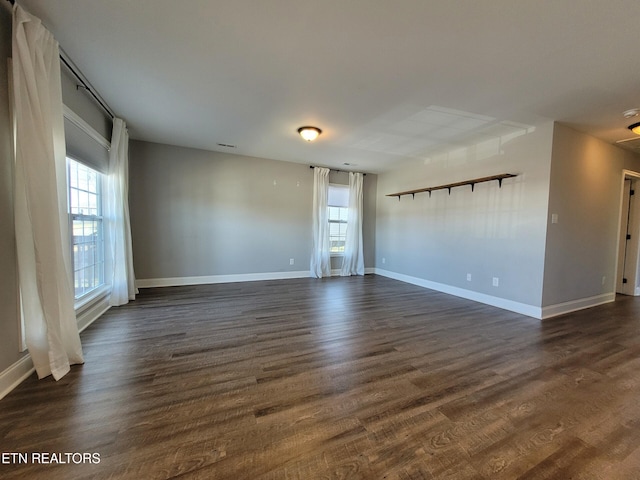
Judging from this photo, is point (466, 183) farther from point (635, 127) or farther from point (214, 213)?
point (214, 213)

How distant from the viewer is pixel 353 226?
6.46 metres

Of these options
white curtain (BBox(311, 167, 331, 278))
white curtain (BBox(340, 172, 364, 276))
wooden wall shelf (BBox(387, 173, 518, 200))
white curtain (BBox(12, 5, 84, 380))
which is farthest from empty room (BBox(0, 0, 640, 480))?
white curtain (BBox(340, 172, 364, 276))

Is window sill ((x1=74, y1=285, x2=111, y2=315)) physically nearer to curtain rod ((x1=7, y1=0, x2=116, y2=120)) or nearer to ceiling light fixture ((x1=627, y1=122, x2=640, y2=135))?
curtain rod ((x1=7, y1=0, x2=116, y2=120))

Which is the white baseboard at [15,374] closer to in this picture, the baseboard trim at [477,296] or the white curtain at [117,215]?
the white curtain at [117,215]

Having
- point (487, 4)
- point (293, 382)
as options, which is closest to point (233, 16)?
point (487, 4)

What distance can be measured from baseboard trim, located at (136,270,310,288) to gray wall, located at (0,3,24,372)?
3.12m

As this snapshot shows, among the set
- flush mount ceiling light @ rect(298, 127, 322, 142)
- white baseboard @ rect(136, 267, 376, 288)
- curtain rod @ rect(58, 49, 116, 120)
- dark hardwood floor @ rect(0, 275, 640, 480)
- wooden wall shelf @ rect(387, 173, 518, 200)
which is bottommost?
dark hardwood floor @ rect(0, 275, 640, 480)

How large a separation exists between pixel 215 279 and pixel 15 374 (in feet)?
11.4

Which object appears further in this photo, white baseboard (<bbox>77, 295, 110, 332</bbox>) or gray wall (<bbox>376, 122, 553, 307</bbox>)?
gray wall (<bbox>376, 122, 553, 307</bbox>)

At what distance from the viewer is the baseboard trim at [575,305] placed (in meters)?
3.62

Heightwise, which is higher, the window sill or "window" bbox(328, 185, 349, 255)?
"window" bbox(328, 185, 349, 255)

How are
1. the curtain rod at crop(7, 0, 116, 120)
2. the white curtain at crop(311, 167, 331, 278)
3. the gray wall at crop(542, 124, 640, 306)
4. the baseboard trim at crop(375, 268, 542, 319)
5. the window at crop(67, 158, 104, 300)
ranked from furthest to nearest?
the white curtain at crop(311, 167, 331, 278) < the baseboard trim at crop(375, 268, 542, 319) < the gray wall at crop(542, 124, 640, 306) < the window at crop(67, 158, 104, 300) < the curtain rod at crop(7, 0, 116, 120)

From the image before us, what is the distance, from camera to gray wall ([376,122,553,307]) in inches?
141

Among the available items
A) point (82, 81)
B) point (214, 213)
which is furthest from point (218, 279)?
point (82, 81)
